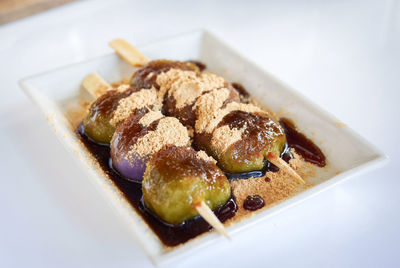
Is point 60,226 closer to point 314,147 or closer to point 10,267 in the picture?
point 10,267

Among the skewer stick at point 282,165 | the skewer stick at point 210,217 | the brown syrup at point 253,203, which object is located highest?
the skewer stick at point 282,165

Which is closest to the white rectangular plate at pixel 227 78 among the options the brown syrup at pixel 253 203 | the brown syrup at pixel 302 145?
the brown syrup at pixel 302 145

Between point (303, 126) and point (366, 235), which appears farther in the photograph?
point (303, 126)

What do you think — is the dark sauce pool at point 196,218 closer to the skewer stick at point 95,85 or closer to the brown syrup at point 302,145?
the brown syrup at point 302,145

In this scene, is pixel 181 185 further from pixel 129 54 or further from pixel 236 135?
pixel 129 54

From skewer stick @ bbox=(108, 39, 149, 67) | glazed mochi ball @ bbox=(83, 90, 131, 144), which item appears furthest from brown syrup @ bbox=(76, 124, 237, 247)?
skewer stick @ bbox=(108, 39, 149, 67)

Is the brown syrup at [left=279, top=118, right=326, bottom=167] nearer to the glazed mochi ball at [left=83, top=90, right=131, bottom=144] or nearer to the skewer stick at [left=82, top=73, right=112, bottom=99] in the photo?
the glazed mochi ball at [left=83, top=90, right=131, bottom=144]

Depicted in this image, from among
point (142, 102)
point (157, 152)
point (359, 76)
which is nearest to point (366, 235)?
point (157, 152)
